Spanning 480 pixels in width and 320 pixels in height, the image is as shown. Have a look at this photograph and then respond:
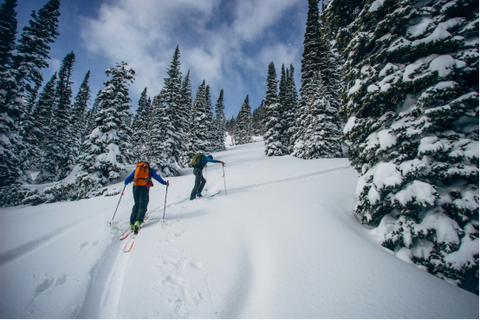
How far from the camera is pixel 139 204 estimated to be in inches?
222

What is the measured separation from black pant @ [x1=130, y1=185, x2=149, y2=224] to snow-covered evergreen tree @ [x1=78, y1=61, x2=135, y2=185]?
11871 mm

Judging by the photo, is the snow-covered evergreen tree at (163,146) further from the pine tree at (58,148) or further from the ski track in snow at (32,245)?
the pine tree at (58,148)

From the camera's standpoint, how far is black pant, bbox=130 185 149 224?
5.51 m

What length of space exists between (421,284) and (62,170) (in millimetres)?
39439

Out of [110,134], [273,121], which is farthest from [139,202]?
[273,121]

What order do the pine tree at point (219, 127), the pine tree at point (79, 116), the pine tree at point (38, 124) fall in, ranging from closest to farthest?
the pine tree at point (38, 124) < the pine tree at point (79, 116) < the pine tree at point (219, 127)

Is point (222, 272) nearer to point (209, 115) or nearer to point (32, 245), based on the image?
point (32, 245)

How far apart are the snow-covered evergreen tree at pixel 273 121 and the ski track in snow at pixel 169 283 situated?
21337mm

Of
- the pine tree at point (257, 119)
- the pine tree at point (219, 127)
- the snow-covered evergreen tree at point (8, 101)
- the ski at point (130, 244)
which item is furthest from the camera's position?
the pine tree at point (257, 119)

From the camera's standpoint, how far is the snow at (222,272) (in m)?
2.65

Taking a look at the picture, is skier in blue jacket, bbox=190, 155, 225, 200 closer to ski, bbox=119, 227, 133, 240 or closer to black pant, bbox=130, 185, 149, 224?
black pant, bbox=130, 185, 149, 224

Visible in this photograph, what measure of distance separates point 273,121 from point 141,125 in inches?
1236

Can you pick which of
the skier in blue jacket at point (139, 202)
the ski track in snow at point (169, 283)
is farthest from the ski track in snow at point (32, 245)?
the skier in blue jacket at point (139, 202)

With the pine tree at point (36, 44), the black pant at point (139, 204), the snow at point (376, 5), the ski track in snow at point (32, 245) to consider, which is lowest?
the ski track in snow at point (32, 245)
